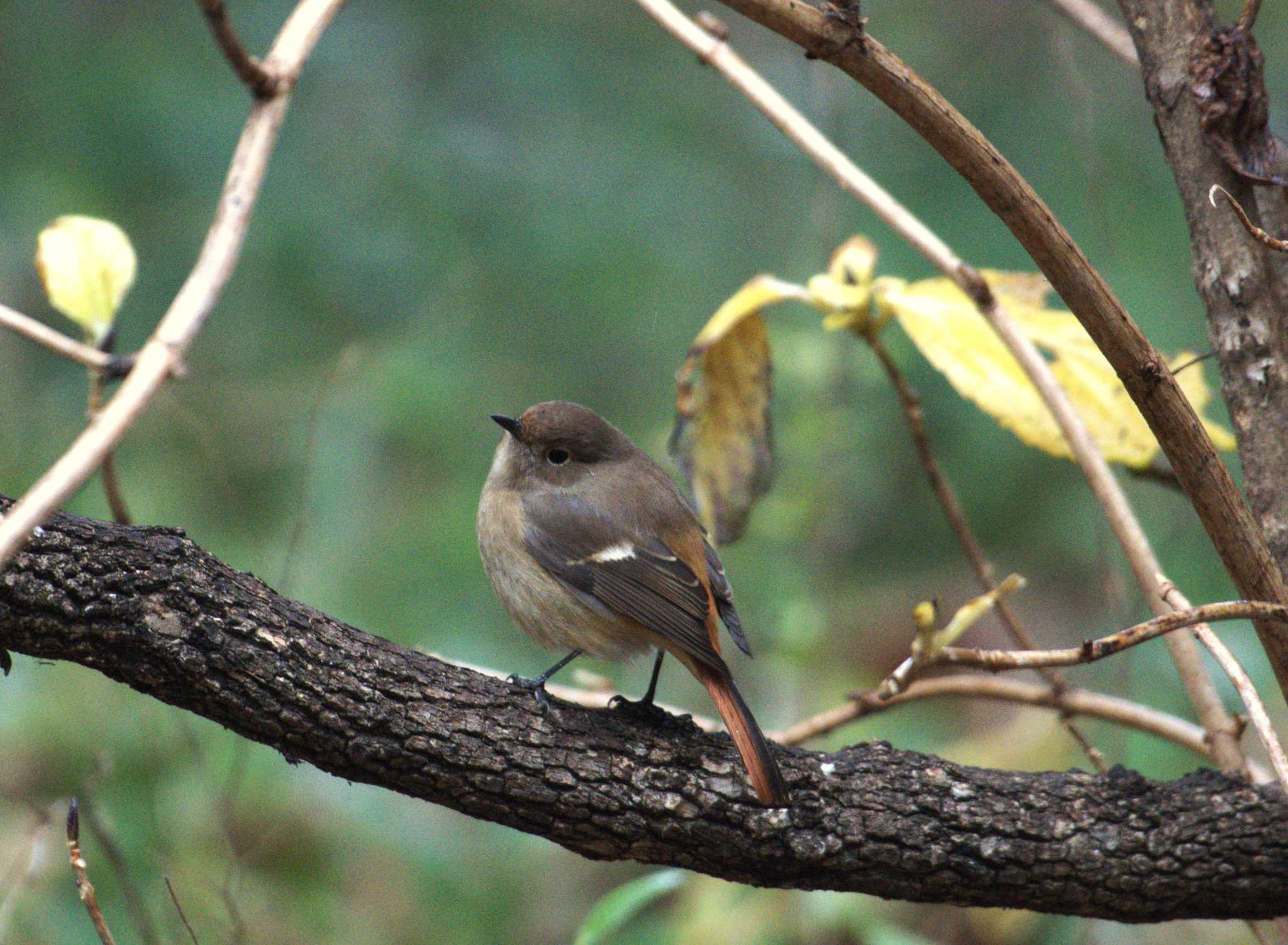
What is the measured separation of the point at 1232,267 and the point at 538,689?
1.50m

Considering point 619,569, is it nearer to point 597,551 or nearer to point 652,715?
point 597,551

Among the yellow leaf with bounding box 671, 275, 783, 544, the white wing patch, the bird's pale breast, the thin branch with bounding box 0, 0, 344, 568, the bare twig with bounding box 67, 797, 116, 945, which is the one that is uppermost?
the yellow leaf with bounding box 671, 275, 783, 544

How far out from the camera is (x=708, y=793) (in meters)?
2.41

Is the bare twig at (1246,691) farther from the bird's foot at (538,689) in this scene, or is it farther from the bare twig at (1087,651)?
the bird's foot at (538,689)

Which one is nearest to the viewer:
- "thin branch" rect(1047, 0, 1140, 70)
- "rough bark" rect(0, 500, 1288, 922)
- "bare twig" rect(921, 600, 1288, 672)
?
"bare twig" rect(921, 600, 1288, 672)

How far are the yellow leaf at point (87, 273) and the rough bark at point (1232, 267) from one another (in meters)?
1.95

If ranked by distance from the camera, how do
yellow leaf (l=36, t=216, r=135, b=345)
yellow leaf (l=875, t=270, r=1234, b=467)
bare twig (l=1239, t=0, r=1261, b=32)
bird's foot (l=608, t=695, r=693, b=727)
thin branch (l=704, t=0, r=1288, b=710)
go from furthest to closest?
1. yellow leaf (l=875, t=270, r=1234, b=467)
2. bird's foot (l=608, t=695, r=693, b=727)
3. yellow leaf (l=36, t=216, r=135, b=345)
4. bare twig (l=1239, t=0, r=1261, b=32)
5. thin branch (l=704, t=0, r=1288, b=710)

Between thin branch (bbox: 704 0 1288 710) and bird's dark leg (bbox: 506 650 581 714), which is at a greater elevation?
thin branch (bbox: 704 0 1288 710)

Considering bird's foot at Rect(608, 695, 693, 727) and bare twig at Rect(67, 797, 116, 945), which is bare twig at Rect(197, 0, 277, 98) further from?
bird's foot at Rect(608, 695, 693, 727)

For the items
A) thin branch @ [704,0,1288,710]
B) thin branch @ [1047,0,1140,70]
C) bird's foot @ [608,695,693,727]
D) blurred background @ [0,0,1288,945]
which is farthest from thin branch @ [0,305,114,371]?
thin branch @ [1047,0,1140,70]

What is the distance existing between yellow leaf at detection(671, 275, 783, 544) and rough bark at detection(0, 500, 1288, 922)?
802 millimetres

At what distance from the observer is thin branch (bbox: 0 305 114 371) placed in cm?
150

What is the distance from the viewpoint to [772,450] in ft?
10.5

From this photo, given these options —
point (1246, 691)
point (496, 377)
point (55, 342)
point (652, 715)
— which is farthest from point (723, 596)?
point (496, 377)
